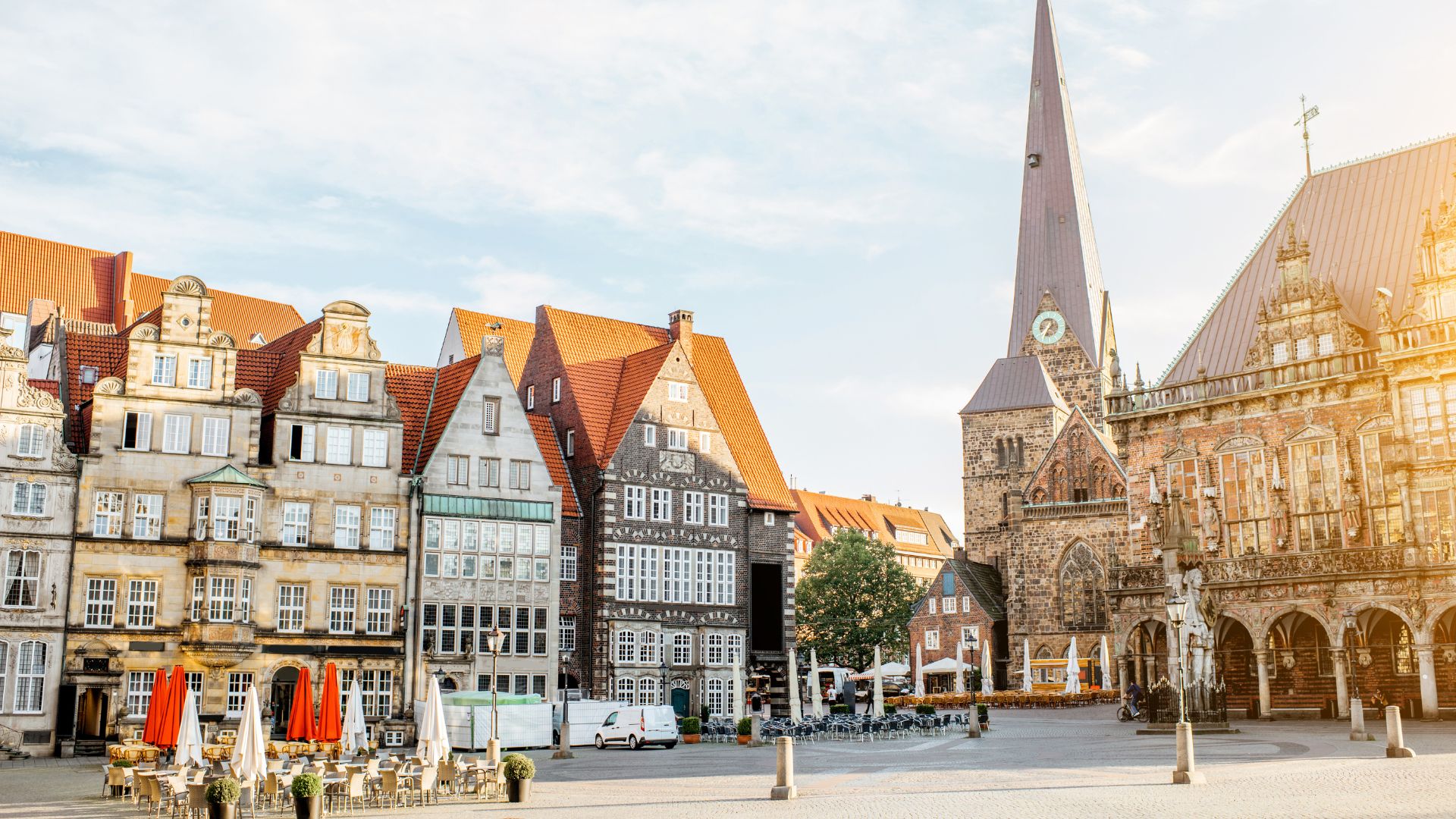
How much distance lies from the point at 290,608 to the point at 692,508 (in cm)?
1570

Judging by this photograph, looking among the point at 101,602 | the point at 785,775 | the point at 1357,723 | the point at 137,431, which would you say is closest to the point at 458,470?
the point at 137,431

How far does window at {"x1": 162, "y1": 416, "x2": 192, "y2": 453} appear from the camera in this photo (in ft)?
136

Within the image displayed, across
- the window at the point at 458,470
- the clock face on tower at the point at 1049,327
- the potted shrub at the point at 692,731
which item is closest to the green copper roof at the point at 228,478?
the window at the point at 458,470

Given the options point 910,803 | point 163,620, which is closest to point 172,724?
point 163,620

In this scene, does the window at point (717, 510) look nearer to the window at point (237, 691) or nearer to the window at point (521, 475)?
the window at point (521, 475)

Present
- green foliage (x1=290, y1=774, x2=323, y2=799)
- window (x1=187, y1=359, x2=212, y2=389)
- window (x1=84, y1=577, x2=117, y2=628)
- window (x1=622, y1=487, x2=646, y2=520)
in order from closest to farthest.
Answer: green foliage (x1=290, y1=774, x2=323, y2=799)
window (x1=84, y1=577, x2=117, y2=628)
window (x1=187, y1=359, x2=212, y2=389)
window (x1=622, y1=487, x2=646, y2=520)

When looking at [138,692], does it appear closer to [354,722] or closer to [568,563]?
[354,722]

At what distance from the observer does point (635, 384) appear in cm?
5300

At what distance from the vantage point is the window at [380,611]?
43.4 m

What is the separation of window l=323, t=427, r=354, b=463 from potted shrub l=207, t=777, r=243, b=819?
24856 millimetres

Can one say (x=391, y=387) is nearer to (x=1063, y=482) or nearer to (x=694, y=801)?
(x=694, y=801)

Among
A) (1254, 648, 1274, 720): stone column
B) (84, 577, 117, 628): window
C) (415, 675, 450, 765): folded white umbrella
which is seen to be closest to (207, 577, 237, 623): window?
(84, 577, 117, 628): window

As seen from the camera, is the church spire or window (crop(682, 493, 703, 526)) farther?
the church spire

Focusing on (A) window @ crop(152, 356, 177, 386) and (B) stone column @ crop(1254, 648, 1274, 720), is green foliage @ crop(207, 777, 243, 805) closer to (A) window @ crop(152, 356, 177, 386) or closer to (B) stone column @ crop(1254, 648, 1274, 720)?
(A) window @ crop(152, 356, 177, 386)
